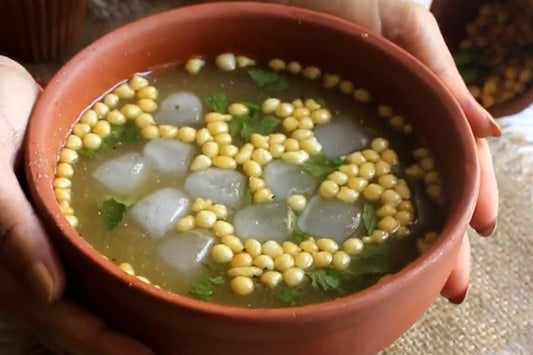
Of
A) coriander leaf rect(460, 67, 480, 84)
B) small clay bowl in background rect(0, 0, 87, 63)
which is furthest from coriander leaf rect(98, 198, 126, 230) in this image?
coriander leaf rect(460, 67, 480, 84)

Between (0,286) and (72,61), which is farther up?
(72,61)

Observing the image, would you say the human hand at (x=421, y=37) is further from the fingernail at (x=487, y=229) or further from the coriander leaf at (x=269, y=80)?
the coriander leaf at (x=269, y=80)

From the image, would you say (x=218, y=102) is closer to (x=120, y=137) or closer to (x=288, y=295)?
(x=120, y=137)

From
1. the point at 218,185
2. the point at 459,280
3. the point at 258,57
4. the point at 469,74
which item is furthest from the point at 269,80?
the point at 469,74

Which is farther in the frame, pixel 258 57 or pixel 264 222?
pixel 258 57

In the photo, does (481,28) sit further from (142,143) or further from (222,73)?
(142,143)

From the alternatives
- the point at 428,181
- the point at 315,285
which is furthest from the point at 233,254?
the point at 428,181
